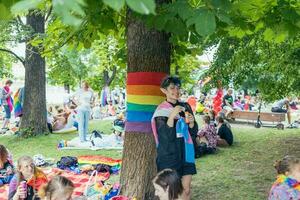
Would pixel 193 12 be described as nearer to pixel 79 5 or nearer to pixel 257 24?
pixel 79 5

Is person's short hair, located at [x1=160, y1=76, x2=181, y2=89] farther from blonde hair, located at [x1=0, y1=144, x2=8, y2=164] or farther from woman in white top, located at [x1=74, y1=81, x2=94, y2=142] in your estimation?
woman in white top, located at [x1=74, y1=81, x2=94, y2=142]

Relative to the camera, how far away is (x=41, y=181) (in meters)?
5.17

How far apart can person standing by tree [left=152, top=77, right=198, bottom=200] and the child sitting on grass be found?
300 cm

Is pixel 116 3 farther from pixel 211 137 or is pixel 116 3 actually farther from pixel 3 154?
pixel 211 137

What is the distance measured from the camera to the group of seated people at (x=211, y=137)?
966cm

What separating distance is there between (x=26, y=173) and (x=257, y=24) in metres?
3.35

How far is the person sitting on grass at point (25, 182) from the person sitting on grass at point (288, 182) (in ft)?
8.84

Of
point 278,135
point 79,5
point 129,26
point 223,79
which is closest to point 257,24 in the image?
point 129,26

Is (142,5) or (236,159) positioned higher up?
(142,5)

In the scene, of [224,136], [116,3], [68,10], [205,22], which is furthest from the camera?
[224,136]

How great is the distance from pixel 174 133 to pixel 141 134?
0.81 metres

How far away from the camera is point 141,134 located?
17.9ft

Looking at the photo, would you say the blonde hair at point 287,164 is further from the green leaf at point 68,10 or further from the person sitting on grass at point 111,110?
the person sitting on grass at point 111,110

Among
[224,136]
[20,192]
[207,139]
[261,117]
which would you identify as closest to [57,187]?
[20,192]
